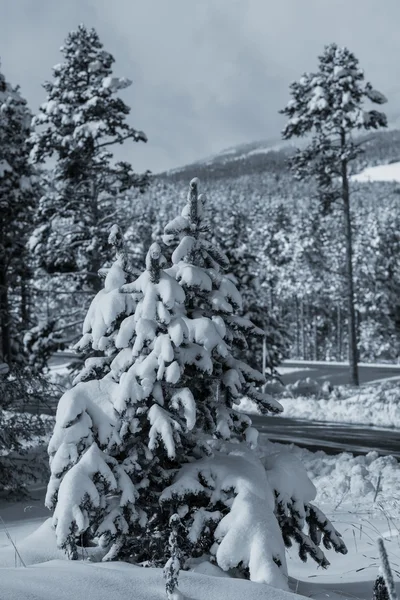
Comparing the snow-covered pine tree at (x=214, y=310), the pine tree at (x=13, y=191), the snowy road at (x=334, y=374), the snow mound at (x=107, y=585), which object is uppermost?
the pine tree at (x=13, y=191)

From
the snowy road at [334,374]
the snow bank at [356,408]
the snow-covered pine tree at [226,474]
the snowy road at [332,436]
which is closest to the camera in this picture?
the snow-covered pine tree at [226,474]

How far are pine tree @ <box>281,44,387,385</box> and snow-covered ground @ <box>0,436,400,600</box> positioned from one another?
14.5 m

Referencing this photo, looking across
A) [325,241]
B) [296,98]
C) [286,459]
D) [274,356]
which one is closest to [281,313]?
[325,241]

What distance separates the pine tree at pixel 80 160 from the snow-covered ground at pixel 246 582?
1065 cm

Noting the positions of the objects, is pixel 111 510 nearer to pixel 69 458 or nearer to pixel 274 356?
pixel 69 458

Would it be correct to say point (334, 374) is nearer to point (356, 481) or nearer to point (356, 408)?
point (356, 408)

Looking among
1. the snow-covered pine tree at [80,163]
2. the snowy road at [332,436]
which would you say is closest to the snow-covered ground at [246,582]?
the snowy road at [332,436]

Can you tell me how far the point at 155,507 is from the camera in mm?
4828

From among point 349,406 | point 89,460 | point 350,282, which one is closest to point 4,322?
point 349,406

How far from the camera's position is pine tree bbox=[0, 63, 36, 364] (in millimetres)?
20406

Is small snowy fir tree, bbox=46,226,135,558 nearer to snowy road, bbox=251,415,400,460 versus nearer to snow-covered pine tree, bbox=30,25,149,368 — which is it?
snowy road, bbox=251,415,400,460

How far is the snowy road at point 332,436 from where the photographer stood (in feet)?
42.6

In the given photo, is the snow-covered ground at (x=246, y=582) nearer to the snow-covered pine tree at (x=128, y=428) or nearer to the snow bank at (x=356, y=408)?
the snow-covered pine tree at (x=128, y=428)

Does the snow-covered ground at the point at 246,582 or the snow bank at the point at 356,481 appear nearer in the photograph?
the snow-covered ground at the point at 246,582
